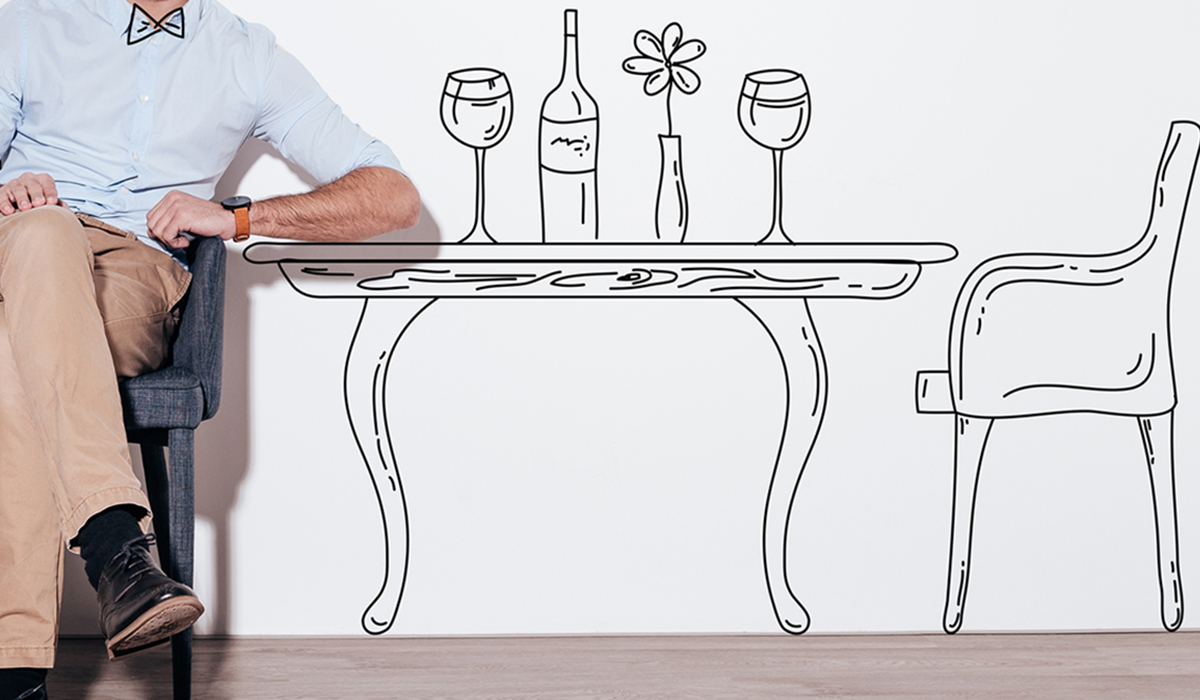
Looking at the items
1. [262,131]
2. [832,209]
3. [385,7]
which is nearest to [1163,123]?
[832,209]

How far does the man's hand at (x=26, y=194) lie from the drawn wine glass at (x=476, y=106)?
814mm

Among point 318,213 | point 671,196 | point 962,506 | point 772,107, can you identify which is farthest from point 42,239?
point 962,506

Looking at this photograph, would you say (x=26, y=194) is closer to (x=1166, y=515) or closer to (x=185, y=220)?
(x=185, y=220)

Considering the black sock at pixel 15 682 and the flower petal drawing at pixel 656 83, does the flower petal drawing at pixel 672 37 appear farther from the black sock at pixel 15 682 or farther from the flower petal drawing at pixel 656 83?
the black sock at pixel 15 682

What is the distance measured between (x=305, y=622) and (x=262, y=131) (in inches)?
43.2

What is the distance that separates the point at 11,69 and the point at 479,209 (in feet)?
3.10

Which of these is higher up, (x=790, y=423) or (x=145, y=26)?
(x=145, y=26)

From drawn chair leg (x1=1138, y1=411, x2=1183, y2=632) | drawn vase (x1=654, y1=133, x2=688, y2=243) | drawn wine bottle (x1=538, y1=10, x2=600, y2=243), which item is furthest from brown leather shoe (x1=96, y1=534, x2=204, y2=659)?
drawn chair leg (x1=1138, y1=411, x2=1183, y2=632)

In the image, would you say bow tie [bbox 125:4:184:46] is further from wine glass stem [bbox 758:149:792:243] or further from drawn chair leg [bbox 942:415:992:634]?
drawn chair leg [bbox 942:415:992:634]

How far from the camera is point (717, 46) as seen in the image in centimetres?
216

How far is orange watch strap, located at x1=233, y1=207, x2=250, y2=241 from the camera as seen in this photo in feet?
5.83

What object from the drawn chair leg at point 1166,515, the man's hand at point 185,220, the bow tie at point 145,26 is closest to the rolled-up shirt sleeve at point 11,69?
the bow tie at point 145,26

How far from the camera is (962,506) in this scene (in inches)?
87.0

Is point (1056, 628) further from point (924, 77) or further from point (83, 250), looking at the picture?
point (83, 250)
